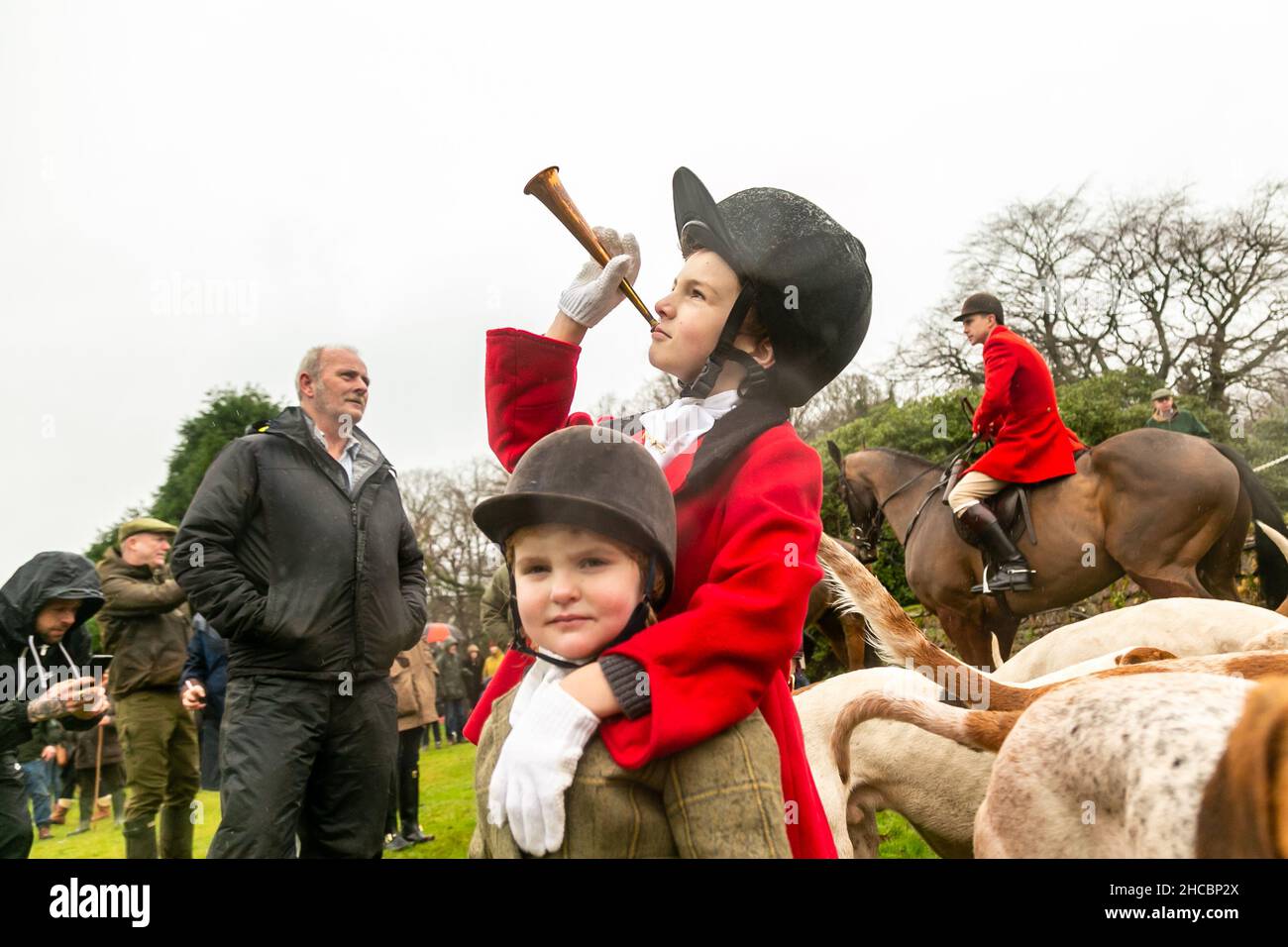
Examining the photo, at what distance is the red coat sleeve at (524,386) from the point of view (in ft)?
5.71

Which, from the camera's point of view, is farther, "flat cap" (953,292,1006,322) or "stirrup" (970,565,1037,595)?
"flat cap" (953,292,1006,322)

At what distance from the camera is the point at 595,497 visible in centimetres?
142

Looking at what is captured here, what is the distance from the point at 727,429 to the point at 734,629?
395mm

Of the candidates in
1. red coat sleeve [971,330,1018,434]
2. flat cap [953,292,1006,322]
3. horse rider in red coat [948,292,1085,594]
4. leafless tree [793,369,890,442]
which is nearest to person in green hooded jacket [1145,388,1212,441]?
horse rider in red coat [948,292,1085,594]

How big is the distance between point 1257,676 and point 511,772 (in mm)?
1789

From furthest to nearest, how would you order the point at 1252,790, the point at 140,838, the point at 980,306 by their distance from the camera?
1. the point at 980,306
2. the point at 140,838
3. the point at 1252,790

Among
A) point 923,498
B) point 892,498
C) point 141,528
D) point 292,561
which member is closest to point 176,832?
point 141,528

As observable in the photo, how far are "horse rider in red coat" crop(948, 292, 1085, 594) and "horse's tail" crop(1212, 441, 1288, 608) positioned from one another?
3.80ft

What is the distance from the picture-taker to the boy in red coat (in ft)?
4.75

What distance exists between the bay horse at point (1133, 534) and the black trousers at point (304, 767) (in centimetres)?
532

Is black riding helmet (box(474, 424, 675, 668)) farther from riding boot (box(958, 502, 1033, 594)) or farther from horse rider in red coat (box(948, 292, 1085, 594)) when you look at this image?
riding boot (box(958, 502, 1033, 594))

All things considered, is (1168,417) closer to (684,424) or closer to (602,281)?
(684,424)
